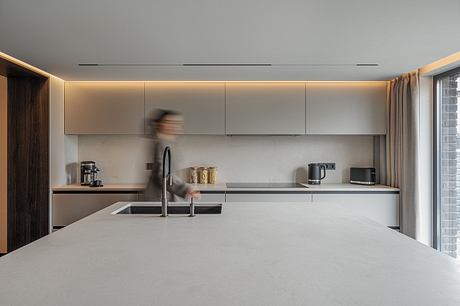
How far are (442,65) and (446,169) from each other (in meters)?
1.12

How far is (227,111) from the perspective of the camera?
4371 millimetres

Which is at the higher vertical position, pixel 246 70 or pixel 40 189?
pixel 246 70

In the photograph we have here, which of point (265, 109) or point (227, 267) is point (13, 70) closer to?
point (265, 109)

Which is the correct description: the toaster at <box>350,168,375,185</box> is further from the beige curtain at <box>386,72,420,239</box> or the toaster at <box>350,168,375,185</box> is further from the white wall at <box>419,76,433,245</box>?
the white wall at <box>419,76,433,245</box>

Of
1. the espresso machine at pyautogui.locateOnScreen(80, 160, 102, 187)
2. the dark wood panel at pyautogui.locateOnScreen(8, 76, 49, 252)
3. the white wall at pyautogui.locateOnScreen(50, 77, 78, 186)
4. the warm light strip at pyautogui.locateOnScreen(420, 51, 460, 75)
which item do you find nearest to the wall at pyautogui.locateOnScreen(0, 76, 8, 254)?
the dark wood panel at pyautogui.locateOnScreen(8, 76, 49, 252)

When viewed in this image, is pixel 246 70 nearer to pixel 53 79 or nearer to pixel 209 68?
pixel 209 68

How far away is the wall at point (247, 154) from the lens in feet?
15.6

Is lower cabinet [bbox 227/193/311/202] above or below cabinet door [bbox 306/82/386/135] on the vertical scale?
below

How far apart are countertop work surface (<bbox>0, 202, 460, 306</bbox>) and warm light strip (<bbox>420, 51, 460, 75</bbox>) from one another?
2.35 metres

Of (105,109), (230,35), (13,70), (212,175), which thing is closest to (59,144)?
(105,109)

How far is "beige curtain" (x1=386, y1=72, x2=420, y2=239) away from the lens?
151 inches

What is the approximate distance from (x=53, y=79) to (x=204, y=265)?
12.2 feet

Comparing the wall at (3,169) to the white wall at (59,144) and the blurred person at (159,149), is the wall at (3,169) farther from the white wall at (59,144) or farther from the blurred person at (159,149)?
the blurred person at (159,149)

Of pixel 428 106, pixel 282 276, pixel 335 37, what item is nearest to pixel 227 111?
pixel 335 37
